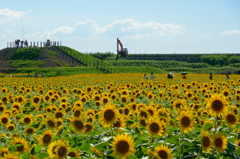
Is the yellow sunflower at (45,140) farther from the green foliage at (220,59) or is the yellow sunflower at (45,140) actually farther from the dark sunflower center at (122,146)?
the green foliage at (220,59)

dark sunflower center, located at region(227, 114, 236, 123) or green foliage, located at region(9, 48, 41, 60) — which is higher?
green foliage, located at region(9, 48, 41, 60)

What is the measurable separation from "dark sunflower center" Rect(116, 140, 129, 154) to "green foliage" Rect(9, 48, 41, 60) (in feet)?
279

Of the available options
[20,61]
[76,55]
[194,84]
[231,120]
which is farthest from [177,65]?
[231,120]

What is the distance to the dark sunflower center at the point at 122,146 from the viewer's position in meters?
3.25

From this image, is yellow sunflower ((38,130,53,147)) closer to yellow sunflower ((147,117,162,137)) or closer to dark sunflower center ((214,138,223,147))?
yellow sunflower ((147,117,162,137))

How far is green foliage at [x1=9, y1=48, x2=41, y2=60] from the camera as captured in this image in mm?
86244

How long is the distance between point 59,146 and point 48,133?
2.87 feet

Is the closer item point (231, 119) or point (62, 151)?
point (62, 151)

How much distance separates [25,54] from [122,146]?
301 ft

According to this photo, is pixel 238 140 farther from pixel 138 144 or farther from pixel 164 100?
pixel 164 100

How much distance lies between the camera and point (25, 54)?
294 ft

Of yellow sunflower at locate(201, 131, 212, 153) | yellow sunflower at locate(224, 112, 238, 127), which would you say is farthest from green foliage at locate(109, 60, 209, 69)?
yellow sunflower at locate(201, 131, 212, 153)

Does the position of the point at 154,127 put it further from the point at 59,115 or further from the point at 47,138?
the point at 59,115

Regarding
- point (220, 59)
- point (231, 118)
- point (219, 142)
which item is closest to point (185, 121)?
point (219, 142)
